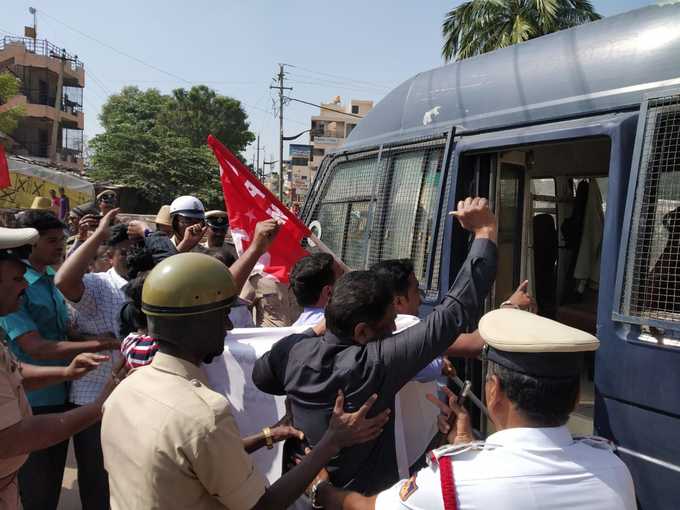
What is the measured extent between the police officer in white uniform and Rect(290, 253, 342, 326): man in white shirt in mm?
1207

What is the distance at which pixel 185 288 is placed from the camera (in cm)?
143

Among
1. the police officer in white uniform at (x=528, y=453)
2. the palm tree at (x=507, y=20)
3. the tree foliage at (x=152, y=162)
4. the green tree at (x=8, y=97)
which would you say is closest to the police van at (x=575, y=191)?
the police officer in white uniform at (x=528, y=453)

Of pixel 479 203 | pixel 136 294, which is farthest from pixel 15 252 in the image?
pixel 479 203

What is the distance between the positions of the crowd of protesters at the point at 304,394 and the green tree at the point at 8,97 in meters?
23.0

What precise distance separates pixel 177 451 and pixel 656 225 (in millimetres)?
2071

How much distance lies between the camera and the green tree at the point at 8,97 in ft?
70.9

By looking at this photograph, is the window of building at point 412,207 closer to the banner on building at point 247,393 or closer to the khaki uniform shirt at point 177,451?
the banner on building at point 247,393

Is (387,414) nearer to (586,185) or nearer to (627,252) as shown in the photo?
(627,252)

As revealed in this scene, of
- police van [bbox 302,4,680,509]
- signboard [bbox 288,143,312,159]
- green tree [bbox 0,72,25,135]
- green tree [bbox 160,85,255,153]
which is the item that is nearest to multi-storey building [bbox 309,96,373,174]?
signboard [bbox 288,143,312,159]

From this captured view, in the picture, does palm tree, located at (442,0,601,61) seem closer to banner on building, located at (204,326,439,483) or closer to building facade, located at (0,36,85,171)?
banner on building, located at (204,326,439,483)

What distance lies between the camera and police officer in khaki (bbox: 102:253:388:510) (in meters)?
1.26

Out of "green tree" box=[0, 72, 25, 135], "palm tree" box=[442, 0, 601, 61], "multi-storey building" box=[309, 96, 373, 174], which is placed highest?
"multi-storey building" box=[309, 96, 373, 174]

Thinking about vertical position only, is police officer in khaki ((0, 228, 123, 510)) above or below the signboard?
below

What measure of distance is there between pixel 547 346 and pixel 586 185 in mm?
4253
